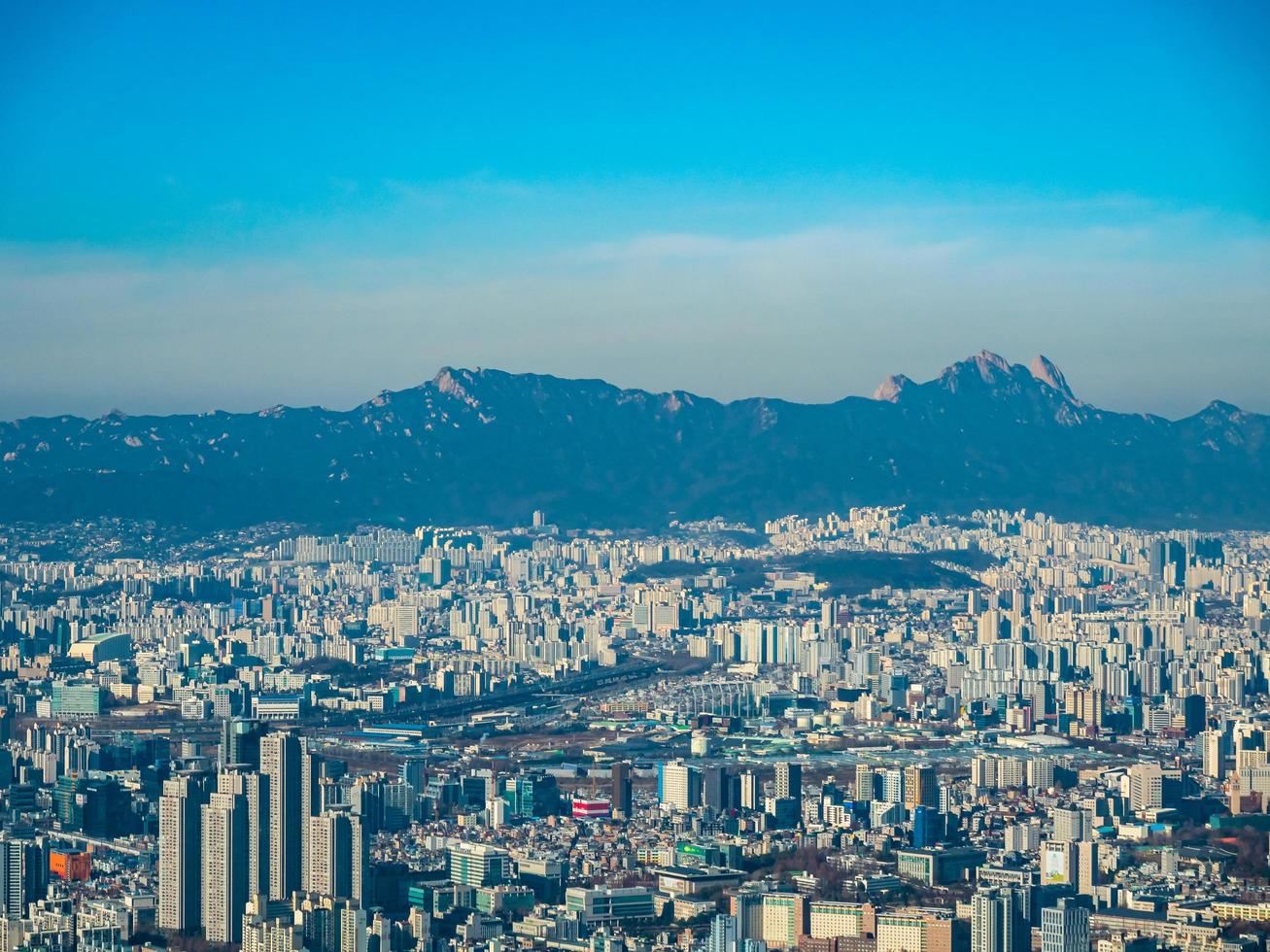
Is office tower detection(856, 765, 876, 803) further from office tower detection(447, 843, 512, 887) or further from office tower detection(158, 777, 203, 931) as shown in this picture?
office tower detection(158, 777, 203, 931)

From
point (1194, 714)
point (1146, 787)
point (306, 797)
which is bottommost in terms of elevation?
point (1146, 787)

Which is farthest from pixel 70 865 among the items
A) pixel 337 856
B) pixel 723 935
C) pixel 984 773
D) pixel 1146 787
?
pixel 984 773

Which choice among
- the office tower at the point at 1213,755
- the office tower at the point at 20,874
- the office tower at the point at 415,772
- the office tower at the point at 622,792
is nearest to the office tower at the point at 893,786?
the office tower at the point at 622,792

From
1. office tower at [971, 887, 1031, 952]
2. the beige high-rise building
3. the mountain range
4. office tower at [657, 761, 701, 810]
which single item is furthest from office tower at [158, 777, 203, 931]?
the mountain range

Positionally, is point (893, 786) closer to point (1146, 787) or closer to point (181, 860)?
point (1146, 787)

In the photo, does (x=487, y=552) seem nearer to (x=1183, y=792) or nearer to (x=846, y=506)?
(x=846, y=506)
